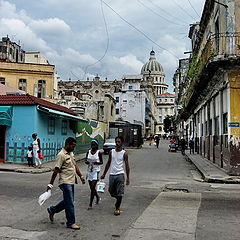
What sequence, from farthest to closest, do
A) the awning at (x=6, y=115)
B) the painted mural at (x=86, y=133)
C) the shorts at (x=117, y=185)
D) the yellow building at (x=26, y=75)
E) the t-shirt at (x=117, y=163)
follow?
the yellow building at (x=26, y=75) < the painted mural at (x=86, y=133) < the awning at (x=6, y=115) < the t-shirt at (x=117, y=163) < the shorts at (x=117, y=185)

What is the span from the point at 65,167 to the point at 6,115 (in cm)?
1211

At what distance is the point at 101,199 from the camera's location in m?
8.86

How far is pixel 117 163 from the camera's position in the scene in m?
7.36

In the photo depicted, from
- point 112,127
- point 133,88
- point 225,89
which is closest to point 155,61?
point 133,88

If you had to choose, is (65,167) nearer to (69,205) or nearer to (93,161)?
(69,205)

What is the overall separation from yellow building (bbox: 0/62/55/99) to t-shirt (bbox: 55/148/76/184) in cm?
3185

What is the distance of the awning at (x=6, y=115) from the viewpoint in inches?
672

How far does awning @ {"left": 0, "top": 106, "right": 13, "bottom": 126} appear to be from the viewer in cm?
1706

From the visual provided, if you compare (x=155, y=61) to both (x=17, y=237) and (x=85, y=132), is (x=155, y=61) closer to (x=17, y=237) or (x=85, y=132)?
(x=85, y=132)

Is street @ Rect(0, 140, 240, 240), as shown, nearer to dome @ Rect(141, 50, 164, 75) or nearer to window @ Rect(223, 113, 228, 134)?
window @ Rect(223, 113, 228, 134)

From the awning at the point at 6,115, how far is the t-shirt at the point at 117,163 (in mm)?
11285

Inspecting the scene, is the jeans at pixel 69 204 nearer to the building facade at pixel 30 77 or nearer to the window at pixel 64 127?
the window at pixel 64 127

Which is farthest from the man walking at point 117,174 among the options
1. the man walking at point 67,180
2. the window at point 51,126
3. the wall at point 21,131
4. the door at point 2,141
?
the window at point 51,126

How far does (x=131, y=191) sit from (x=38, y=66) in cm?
2946
